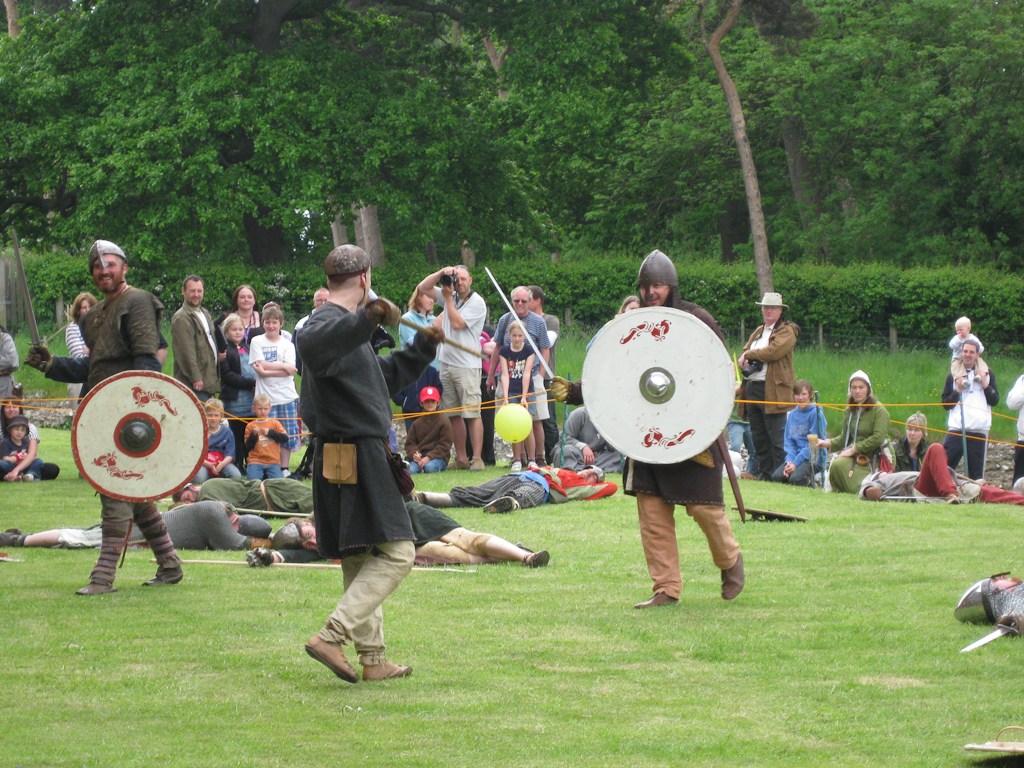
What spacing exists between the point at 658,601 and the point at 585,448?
19.2 feet

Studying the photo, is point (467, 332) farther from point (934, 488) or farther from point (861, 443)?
point (934, 488)

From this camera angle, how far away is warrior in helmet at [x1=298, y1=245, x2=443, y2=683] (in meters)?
4.44

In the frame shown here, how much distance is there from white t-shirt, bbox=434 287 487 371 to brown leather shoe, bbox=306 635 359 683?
560 cm

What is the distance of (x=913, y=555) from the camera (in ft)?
24.2

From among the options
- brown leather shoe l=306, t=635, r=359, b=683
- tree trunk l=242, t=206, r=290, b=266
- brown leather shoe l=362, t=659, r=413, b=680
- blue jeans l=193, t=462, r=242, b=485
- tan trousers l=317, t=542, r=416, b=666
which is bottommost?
blue jeans l=193, t=462, r=242, b=485

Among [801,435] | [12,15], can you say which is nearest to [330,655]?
[801,435]

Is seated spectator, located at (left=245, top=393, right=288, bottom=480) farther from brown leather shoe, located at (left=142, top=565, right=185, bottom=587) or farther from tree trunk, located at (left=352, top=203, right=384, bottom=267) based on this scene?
tree trunk, located at (left=352, top=203, right=384, bottom=267)

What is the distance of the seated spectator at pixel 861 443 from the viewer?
36.6ft

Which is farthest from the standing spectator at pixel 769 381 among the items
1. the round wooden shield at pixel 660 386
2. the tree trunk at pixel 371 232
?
the tree trunk at pixel 371 232

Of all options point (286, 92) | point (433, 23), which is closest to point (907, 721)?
point (286, 92)

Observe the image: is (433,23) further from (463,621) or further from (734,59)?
(463,621)

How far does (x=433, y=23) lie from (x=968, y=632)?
2130 centimetres

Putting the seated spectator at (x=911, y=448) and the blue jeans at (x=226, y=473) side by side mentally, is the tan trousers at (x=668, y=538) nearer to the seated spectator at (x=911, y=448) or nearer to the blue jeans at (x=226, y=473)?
the blue jeans at (x=226, y=473)

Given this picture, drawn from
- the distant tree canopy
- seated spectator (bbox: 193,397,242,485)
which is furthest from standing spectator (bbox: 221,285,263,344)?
the distant tree canopy
